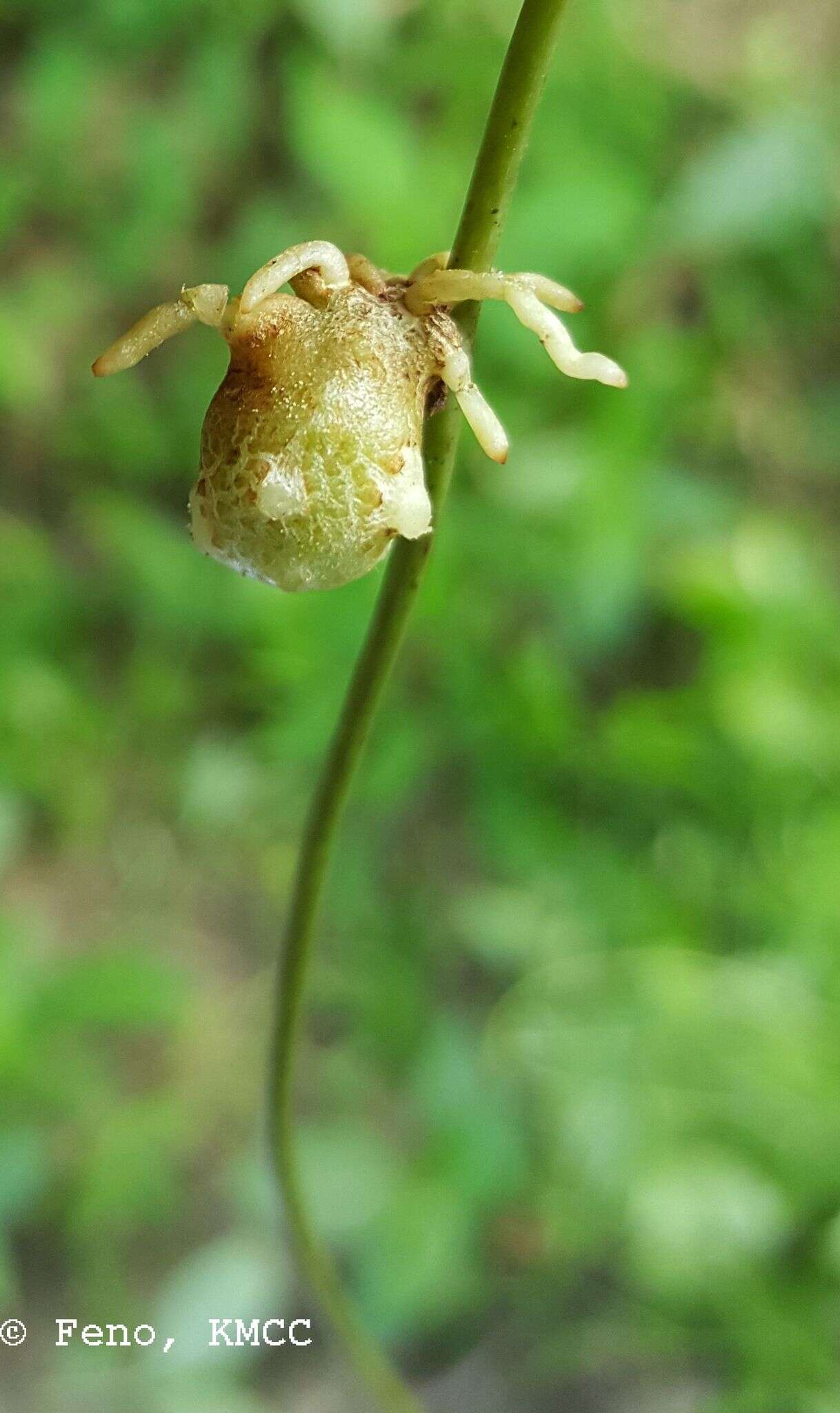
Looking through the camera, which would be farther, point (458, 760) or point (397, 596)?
point (458, 760)

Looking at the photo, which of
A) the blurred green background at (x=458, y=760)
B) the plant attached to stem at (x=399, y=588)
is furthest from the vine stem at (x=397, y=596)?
the blurred green background at (x=458, y=760)

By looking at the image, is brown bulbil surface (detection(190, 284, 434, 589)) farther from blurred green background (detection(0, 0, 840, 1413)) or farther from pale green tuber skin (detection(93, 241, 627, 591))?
blurred green background (detection(0, 0, 840, 1413))

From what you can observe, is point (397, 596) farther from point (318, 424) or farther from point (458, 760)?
point (458, 760)

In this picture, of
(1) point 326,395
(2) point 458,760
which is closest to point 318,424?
(1) point 326,395

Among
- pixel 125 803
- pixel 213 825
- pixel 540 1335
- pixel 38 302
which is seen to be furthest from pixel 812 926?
pixel 38 302

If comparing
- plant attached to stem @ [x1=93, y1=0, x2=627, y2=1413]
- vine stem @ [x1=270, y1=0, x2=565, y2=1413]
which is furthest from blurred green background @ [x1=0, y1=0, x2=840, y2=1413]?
plant attached to stem @ [x1=93, y1=0, x2=627, y2=1413]

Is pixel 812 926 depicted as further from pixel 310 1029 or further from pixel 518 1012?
pixel 310 1029
